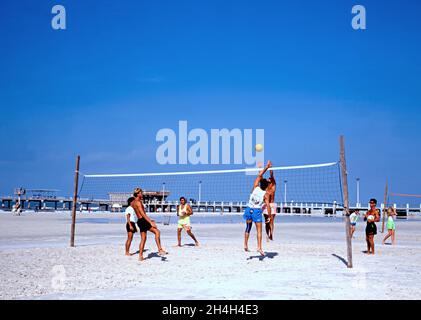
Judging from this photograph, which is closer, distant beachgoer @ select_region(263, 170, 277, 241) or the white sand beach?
the white sand beach

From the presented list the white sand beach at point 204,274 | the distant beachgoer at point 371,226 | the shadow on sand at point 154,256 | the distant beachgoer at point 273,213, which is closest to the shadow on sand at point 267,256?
the white sand beach at point 204,274

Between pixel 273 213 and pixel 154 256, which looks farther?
pixel 273 213

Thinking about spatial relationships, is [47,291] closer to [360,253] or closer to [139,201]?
[139,201]

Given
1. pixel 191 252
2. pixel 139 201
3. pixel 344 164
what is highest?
pixel 344 164

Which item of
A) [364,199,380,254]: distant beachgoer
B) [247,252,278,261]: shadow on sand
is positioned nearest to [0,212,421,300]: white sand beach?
[247,252,278,261]: shadow on sand

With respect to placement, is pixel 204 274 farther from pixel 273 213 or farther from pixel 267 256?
pixel 273 213

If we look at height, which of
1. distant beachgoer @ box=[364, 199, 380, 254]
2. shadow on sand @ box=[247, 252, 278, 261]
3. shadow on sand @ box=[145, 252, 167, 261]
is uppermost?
distant beachgoer @ box=[364, 199, 380, 254]

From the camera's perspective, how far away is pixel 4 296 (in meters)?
5.20

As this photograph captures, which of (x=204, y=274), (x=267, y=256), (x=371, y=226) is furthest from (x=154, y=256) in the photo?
(x=371, y=226)

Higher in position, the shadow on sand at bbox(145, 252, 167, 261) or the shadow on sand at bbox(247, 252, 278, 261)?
the shadow on sand at bbox(247, 252, 278, 261)

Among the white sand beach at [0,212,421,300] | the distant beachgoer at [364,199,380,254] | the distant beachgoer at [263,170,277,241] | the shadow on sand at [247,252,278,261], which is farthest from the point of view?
the distant beachgoer at [263,170,277,241]

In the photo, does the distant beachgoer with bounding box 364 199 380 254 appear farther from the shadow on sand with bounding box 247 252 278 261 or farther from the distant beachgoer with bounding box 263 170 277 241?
the distant beachgoer with bounding box 263 170 277 241
